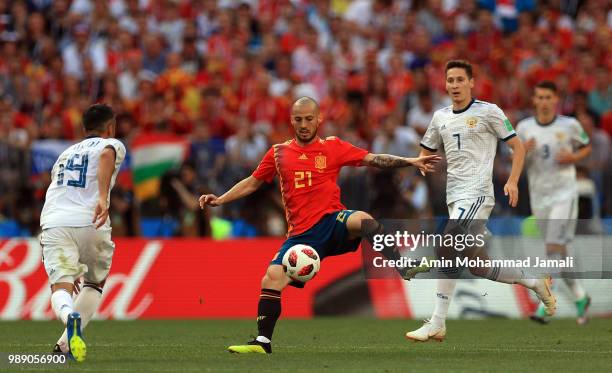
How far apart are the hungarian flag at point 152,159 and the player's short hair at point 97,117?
8.15 meters

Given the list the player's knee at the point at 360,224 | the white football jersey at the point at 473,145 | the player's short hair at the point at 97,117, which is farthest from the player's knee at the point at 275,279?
the white football jersey at the point at 473,145

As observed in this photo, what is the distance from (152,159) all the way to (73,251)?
8737 mm

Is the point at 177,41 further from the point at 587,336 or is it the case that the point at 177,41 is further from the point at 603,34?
the point at 587,336

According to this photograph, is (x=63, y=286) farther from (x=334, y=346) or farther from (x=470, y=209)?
(x=470, y=209)

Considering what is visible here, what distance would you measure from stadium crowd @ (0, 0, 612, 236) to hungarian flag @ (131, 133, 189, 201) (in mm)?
221

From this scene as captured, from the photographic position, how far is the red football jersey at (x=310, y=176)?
37.5 ft

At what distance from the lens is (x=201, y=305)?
59.7 feet

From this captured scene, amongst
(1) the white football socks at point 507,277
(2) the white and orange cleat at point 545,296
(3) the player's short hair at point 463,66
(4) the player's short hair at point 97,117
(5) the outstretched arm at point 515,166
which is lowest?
(2) the white and orange cleat at point 545,296

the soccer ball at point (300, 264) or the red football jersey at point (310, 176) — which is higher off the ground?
the red football jersey at point (310, 176)

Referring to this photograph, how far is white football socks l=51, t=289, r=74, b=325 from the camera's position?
33.8ft

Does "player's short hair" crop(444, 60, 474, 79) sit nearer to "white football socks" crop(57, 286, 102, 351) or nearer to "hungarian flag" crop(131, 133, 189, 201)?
"white football socks" crop(57, 286, 102, 351)

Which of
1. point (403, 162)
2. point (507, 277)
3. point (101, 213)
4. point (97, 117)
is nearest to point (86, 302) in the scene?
point (101, 213)

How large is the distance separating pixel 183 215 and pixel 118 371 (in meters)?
9.74

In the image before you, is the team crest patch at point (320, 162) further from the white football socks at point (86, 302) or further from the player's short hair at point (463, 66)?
the white football socks at point (86, 302)
